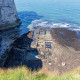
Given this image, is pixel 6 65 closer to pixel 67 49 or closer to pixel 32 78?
pixel 32 78

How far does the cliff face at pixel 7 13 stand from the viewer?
2611cm

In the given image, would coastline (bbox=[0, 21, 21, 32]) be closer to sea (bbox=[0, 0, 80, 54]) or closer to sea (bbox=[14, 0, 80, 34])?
sea (bbox=[0, 0, 80, 54])

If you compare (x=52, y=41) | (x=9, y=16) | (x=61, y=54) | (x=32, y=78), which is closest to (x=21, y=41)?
(x=52, y=41)

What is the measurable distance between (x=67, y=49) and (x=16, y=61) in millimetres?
9661

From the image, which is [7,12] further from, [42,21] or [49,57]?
[49,57]

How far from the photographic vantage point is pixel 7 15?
2802 cm

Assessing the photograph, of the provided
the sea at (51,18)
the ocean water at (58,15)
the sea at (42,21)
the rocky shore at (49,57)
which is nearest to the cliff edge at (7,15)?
the sea at (42,21)

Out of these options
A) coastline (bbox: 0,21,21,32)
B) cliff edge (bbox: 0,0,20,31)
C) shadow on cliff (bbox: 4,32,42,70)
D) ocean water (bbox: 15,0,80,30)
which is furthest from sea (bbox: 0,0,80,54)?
shadow on cliff (bbox: 4,32,42,70)

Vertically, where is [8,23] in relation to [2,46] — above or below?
above

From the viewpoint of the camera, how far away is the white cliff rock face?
26095mm

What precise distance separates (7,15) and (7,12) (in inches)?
36.1

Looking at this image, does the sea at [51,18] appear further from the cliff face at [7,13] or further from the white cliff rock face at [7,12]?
the white cliff rock face at [7,12]

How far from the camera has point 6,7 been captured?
1085 inches

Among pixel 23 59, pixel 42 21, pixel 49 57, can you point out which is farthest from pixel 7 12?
pixel 49 57
